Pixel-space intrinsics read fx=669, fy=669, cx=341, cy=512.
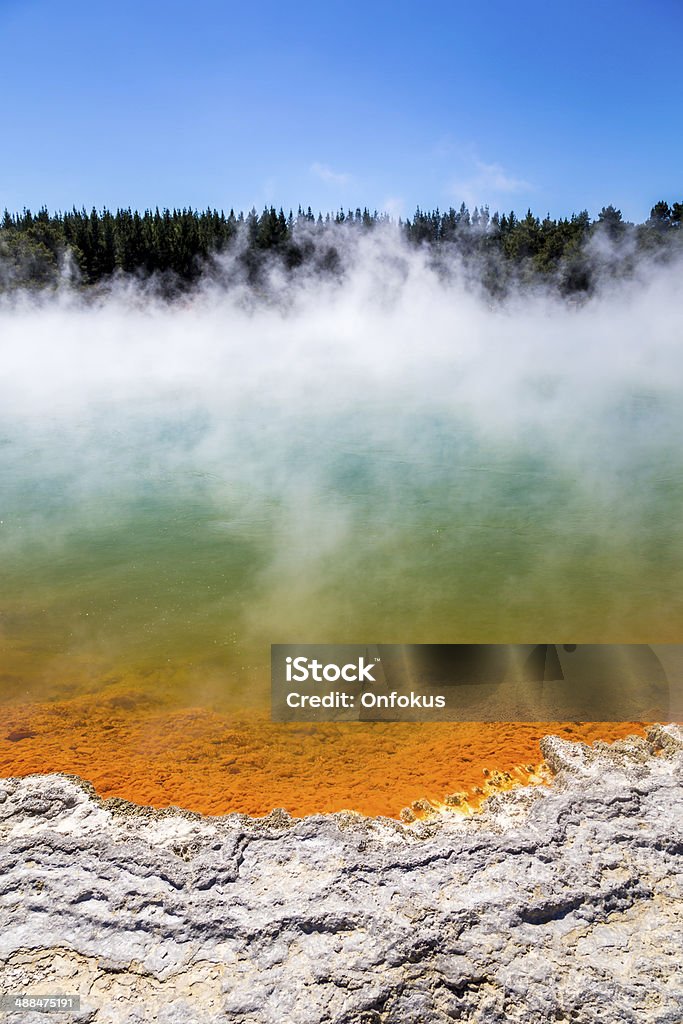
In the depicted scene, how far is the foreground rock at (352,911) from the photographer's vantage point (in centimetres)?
241

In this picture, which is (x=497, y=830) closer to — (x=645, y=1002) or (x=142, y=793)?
(x=645, y=1002)

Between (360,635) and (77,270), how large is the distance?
3380 cm

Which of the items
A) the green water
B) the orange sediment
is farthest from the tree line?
the orange sediment

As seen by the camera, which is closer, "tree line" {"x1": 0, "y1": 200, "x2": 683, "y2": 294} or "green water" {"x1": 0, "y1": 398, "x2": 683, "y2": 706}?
"green water" {"x1": 0, "y1": 398, "x2": 683, "y2": 706}

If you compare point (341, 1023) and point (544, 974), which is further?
point (544, 974)

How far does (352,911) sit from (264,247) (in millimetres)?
38441

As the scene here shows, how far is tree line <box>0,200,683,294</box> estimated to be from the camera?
32.3 m

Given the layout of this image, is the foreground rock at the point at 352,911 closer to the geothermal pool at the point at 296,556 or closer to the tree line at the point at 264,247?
the geothermal pool at the point at 296,556

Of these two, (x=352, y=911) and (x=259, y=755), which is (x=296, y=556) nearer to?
(x=259, y=755)

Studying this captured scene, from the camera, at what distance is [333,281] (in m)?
35.2

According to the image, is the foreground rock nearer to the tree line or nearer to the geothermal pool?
the geothermal pool

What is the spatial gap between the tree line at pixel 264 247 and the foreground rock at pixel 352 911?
33.3 metres

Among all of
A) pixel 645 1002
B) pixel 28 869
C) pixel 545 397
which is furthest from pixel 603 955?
pixel 545 397

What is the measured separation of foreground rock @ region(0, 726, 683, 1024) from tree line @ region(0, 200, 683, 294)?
33263 millimetres
